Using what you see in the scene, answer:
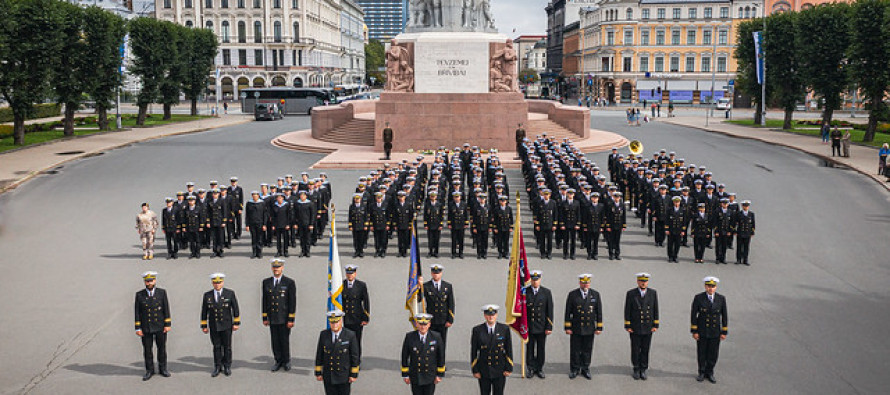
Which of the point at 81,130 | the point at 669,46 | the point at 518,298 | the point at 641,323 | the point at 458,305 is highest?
the point at 669,46

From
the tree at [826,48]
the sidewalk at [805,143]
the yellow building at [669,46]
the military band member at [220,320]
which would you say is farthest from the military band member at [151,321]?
the yellow building at [669,46]

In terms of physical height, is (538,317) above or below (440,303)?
below

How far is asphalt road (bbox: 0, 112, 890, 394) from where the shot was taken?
1023cm

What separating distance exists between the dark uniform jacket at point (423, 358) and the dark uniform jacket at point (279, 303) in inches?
93.5

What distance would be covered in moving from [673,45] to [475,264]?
260 feet

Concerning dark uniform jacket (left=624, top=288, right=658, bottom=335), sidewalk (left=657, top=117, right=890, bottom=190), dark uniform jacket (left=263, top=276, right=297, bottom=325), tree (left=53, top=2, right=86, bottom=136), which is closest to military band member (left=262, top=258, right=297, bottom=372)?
dark uniform jacket (left=263, top=276, right=297, bottom=325)

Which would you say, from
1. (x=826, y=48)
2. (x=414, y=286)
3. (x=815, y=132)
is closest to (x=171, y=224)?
(x=414, y=286)

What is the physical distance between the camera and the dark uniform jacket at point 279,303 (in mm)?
10422

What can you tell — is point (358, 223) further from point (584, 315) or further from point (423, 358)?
point (423, 358)

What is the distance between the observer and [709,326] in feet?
32.7

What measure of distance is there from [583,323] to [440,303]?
2001 millimetres

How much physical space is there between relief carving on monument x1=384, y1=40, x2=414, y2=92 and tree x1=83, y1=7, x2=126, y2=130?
18745mm

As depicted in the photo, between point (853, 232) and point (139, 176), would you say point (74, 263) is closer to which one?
point (139, 176)

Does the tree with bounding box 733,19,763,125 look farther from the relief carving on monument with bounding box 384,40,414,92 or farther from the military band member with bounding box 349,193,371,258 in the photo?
the military band member with bounding box 349,193,371,258
